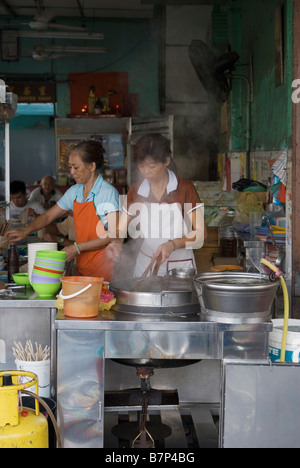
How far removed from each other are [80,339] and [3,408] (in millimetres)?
385

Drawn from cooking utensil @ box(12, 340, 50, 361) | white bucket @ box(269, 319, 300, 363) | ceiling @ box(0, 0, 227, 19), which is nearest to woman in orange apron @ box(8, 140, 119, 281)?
cooking utensil @ box(12, 340, 50, 361)

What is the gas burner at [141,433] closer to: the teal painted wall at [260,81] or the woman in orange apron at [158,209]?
the woman in orange apron at [158,209]

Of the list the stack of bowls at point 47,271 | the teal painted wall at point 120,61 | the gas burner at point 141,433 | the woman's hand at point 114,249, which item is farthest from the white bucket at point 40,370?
the teal painted wall at point 120,61

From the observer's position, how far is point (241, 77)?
6914 mm

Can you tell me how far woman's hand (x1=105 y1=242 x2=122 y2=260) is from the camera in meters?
3.34

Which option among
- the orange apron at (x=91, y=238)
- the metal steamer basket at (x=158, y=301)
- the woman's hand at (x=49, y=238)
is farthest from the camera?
the woman's hand at (x=49, y=238)

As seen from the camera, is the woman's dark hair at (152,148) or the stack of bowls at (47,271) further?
the woman's dark hair at (152,148)

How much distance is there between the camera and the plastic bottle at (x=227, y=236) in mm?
5426

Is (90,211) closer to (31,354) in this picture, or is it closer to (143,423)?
(31,354)

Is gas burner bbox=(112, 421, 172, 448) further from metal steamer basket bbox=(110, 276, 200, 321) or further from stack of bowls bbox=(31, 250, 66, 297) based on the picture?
stack of bowls bbox=(31, 250, 66, 297)

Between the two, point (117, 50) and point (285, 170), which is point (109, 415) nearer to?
point (285, 170)

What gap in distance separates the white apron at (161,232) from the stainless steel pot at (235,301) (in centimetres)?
115

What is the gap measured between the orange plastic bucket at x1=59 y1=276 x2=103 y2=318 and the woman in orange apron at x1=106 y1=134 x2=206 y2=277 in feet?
3.15

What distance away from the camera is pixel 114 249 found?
3342mm
